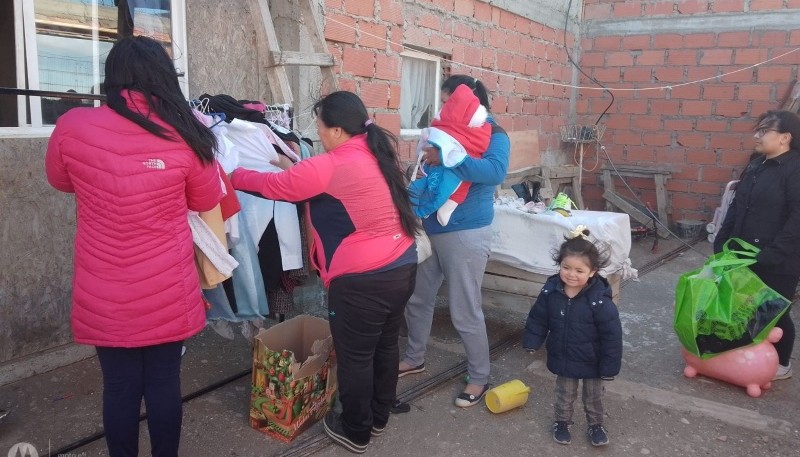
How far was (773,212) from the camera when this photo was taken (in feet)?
12.3

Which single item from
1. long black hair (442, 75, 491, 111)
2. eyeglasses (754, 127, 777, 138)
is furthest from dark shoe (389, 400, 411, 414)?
eyeglasses (754, 127, 777, 138)

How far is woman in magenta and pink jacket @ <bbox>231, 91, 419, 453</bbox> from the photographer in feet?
8.66

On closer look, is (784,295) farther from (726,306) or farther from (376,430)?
(376,430)

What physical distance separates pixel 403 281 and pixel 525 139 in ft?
16.9

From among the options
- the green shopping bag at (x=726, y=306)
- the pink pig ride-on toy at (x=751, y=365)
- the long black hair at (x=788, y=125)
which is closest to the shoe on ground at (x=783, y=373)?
the pink pig ride-on toy at (x=751, y=365)

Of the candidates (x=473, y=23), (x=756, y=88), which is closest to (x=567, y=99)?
(x=756, y=88)

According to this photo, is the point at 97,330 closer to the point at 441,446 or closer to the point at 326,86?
the point at 441,446

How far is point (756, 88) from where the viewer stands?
7.87 meters

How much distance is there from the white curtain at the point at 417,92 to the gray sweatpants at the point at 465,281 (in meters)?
2.68

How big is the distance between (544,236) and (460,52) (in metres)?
2.76

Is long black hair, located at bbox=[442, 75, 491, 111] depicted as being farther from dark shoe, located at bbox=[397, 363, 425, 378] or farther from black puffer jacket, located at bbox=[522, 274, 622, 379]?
dark shoe, located at bbox=[397, 363, 425, 378]

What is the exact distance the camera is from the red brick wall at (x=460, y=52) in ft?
15.4

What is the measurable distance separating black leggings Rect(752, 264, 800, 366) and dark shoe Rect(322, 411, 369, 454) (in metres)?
2.62

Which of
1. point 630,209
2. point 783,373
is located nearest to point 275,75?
point 783,373
